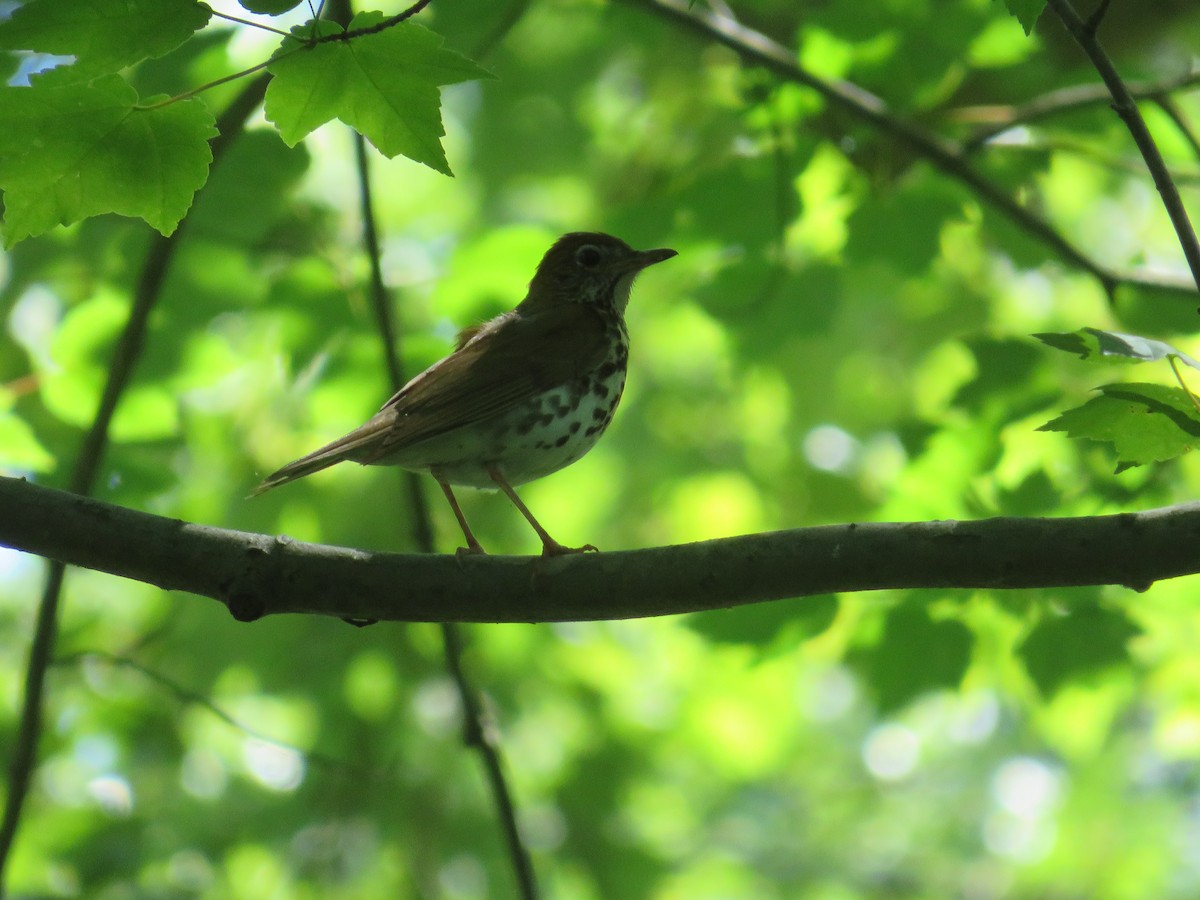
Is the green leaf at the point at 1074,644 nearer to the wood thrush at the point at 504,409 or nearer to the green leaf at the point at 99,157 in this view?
the wood thrush at the point at 504,409

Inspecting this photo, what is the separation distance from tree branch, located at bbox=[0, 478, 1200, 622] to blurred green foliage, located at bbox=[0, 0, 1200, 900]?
1.42m

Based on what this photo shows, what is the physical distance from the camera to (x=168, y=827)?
7047 mm

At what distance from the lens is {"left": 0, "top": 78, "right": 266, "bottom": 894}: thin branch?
439 centimetres

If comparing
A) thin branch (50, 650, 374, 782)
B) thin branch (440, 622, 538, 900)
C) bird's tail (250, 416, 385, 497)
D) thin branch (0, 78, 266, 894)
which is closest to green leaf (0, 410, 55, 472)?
thin branch (0, 78, 266, 894)

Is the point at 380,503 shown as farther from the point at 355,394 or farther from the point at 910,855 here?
the point at 910,855

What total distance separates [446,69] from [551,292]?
3.04 metres

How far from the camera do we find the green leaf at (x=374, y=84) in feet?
8.46

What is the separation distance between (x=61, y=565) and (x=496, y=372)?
1.69 meters

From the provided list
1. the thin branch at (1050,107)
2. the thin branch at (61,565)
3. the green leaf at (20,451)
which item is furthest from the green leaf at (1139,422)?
the green leaf at (20,451)

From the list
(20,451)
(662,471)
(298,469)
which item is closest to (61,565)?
(20,451)

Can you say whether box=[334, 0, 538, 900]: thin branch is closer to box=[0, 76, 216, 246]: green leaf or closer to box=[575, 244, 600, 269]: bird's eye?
box=[575, 244, 600, 269]: bird's eye

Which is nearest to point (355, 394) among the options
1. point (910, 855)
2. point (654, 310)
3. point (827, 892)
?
point (654, 310)

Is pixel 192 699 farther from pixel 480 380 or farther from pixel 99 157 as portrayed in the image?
pixel 99 157

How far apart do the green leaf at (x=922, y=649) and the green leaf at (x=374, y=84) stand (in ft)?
8.41
